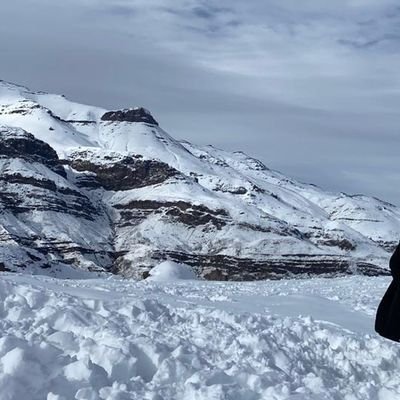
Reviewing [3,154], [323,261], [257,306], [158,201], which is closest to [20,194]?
[3,154]

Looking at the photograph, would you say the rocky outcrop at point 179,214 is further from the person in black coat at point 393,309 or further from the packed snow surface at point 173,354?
the person in black coat at point 393,309

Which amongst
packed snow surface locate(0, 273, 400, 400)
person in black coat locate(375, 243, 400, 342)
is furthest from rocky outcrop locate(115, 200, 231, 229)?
person in black coat locate(375, 243, 400, 342)

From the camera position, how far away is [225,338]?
373 inches

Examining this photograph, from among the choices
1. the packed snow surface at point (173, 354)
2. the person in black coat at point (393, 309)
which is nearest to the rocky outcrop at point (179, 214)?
the packed snow surface at point (173, 354)

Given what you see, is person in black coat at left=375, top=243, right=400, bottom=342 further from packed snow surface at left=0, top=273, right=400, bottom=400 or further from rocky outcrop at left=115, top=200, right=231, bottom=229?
rocky outcrop at left=115, top=200, right=231, bottom=229

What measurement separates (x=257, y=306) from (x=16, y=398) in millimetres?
8539

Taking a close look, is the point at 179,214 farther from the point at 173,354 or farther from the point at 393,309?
the point at 393,309

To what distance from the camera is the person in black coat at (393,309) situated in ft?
23.2

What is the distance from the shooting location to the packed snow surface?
7.35m

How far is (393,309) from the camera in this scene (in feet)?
23.3

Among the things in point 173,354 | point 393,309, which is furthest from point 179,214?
point 393,309

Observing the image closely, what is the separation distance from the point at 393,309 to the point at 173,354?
100 inches

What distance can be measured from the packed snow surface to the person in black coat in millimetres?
1206

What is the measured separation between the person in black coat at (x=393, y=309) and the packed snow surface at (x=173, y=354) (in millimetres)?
1206
